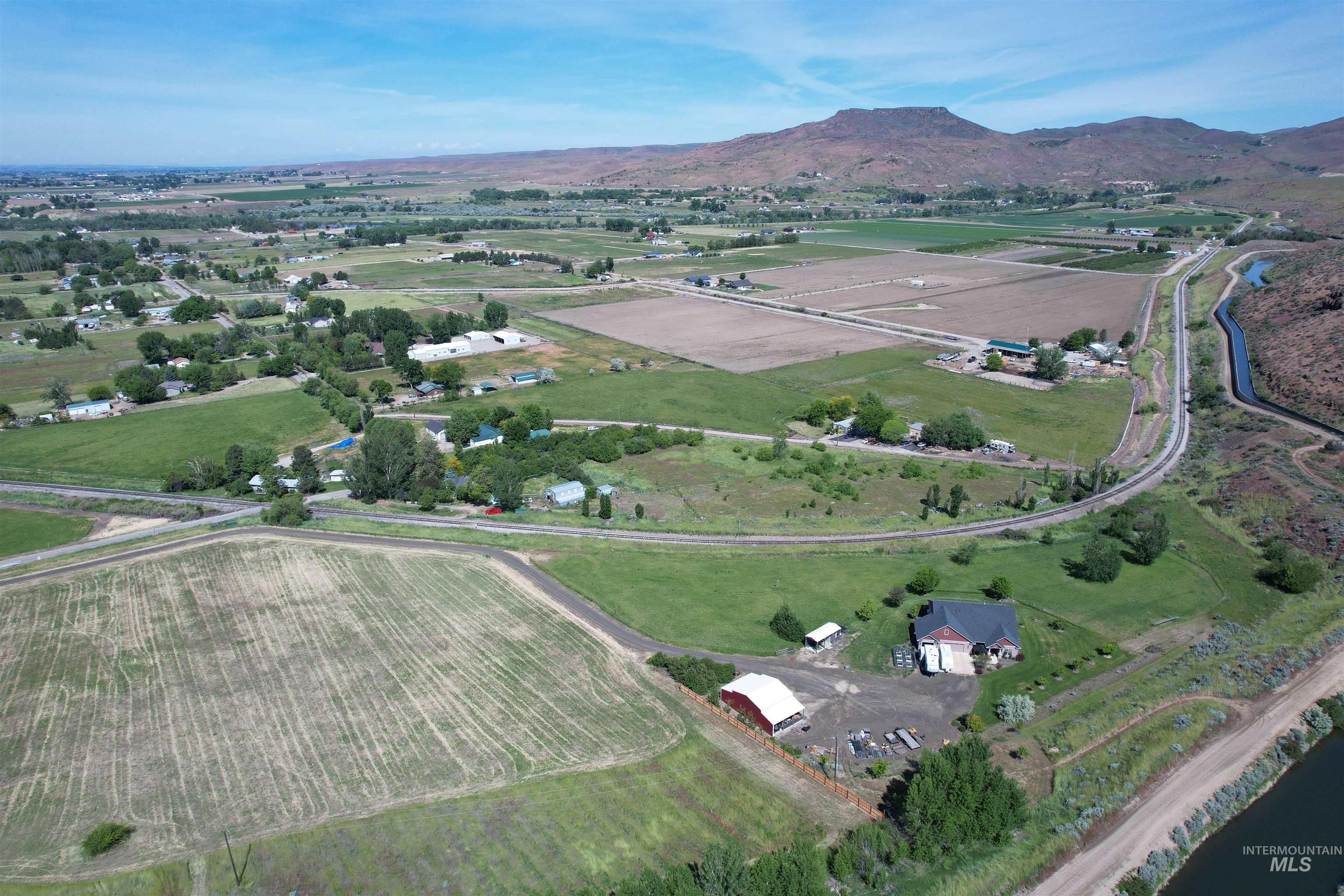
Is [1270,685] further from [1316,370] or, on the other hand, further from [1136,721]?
[1316,370]

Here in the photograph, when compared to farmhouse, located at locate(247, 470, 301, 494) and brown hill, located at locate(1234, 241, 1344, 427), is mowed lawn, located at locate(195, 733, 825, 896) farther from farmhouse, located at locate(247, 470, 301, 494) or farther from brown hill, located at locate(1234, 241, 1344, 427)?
brown hill, located at locate(1234, 241, 1344, 427)

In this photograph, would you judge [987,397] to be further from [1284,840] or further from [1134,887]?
[1134,887]

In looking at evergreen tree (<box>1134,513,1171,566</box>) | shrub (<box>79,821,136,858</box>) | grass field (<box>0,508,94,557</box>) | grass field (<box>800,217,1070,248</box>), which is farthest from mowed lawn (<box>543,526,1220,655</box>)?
grass field (<box>800,217,1070,248</box>)

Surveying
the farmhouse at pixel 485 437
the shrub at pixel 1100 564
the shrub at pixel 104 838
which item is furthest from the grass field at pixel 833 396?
the shrub at pixel 104 838

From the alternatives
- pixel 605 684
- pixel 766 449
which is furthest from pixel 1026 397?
pixel 605 684

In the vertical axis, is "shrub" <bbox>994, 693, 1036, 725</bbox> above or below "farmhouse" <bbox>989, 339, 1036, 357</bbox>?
below

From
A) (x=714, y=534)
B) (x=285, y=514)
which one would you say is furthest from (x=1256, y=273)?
(x=285, y=514)

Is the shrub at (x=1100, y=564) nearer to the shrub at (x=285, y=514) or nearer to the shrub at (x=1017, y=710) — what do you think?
the shrub at (x=1017, y=710)
